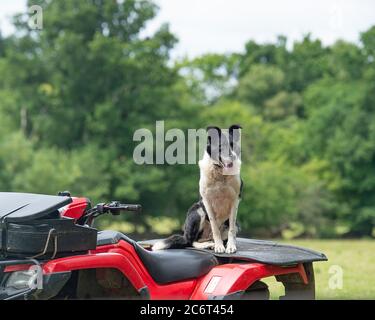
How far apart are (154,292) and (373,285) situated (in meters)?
7.30

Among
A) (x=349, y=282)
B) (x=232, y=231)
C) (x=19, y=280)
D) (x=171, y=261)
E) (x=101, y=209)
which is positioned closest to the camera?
(x=19, y=280)

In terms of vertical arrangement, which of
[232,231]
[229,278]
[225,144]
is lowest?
[229,278]

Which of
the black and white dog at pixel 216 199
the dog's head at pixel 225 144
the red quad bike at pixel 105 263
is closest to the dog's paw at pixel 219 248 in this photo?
the black and white dog at pixel 216 199

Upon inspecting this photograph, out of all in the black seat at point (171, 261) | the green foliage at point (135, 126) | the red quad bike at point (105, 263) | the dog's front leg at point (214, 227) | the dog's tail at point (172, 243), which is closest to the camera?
the red quad bike at point (105, 263)

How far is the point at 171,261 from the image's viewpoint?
4.93 metres

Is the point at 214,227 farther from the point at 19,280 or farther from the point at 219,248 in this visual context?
the point at 19,280

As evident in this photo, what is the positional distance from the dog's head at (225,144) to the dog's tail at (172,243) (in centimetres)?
68

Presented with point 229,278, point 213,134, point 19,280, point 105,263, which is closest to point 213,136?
point 213,134

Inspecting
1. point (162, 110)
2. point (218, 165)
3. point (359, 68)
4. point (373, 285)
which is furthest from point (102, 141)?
point (218, 165)

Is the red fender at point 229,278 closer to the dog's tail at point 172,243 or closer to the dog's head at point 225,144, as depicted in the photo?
the dog's tail at point 172,243

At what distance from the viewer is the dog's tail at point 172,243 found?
18.5 feet

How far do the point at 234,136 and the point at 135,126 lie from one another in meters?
28.9
